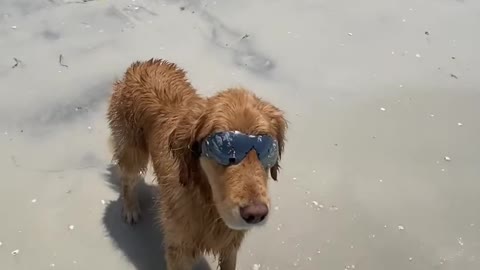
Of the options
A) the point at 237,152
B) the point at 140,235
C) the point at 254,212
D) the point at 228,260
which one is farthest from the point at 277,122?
the point at 140,235

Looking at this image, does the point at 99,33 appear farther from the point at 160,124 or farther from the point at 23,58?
the point at 160,124

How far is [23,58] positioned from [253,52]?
2.26 meters

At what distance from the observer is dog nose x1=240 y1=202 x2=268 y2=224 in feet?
9.89

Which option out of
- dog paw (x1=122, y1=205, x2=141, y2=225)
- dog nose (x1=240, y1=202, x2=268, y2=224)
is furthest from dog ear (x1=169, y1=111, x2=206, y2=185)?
dog paw (x1=122, y1=205, x2=141, y2=225)

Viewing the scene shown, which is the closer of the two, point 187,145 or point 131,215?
point 187,145

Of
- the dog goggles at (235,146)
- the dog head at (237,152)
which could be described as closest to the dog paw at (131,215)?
the dog head at (237,152)

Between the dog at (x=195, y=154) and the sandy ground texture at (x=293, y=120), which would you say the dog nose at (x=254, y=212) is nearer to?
the dog at (x=195, y=154)

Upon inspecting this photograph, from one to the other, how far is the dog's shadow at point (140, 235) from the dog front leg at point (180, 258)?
453 mm

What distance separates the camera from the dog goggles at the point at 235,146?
313 centimetres

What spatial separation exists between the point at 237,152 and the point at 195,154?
33cm

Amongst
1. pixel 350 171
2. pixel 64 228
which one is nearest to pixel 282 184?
pixel 350 171

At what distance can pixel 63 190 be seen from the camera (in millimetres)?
4770

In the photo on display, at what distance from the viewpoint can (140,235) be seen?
4559 millimetres

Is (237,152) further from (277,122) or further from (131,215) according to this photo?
(131,215)
